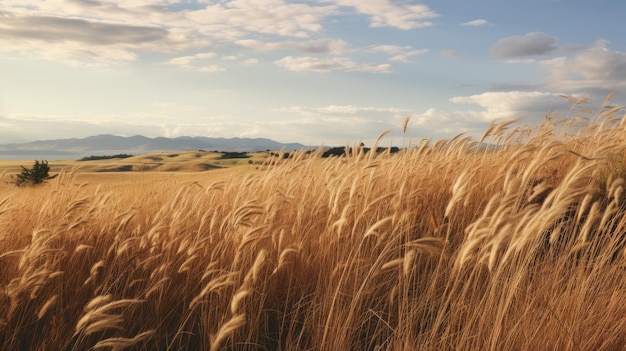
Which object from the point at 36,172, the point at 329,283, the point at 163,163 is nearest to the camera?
the point at 329,283

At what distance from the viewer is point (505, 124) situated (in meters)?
5.47

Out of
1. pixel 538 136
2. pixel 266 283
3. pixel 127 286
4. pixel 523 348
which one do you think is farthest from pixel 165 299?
pixel 538 136

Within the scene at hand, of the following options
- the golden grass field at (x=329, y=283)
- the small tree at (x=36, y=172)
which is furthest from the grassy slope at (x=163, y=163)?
the golden grass field at (x=329, y=283)

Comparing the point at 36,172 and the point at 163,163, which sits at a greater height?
the point at 36,172

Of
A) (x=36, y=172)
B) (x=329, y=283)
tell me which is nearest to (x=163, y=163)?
(x=36, y=172)

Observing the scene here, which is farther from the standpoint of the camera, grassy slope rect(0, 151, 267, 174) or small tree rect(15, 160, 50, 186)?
grassy slope rect(0, 151, 267, 174)

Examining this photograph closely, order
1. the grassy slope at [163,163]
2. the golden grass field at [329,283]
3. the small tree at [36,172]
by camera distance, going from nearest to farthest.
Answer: the golden grass field at [329,283]
the small tree at [36,172]
the grassy slope at [163,163]

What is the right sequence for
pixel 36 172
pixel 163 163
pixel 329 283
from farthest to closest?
pixel 163 163
pixel 36 172
pixel 329 283

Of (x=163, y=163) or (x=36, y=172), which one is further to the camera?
(x=163, y=163)

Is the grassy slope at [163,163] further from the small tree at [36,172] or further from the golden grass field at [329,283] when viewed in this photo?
the golden grass field at [329,283]

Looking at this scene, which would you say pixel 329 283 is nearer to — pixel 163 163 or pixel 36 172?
pixel 36 172

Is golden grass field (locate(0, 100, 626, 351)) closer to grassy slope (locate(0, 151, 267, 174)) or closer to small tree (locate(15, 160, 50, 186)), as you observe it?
small tree (locate(15, 160, 50, 186))

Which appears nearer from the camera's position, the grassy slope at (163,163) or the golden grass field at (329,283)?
the golden grass field at (329,283)

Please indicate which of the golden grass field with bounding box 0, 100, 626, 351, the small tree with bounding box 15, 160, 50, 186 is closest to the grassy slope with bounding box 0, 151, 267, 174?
the small tree with bounding box 15, 160, 50, 186
